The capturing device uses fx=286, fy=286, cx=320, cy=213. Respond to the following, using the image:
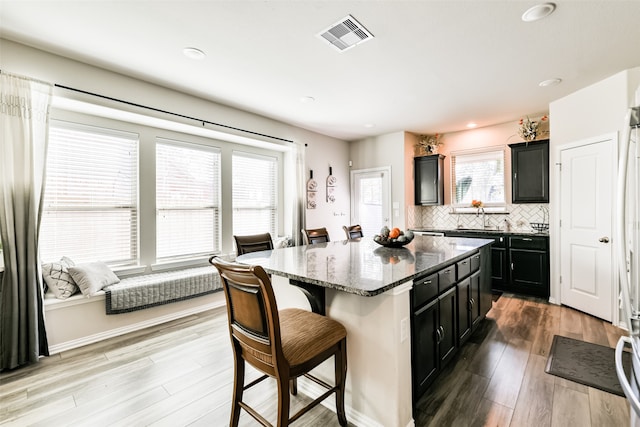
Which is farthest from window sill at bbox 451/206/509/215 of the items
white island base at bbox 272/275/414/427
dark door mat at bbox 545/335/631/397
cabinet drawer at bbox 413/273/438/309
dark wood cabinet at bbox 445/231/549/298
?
white island base at bbox 272/275/414/427

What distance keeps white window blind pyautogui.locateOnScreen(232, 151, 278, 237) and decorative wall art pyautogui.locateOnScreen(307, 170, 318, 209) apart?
1.99 ft

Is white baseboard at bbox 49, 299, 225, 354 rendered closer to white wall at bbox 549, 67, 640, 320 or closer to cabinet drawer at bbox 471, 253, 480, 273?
cabinet drawer at bbox 471, 253, 480, 273

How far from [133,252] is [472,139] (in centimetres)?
586

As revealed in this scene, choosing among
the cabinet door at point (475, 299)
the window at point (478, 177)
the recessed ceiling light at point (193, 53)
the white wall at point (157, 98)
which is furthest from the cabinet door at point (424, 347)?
the window at point (478, 177)

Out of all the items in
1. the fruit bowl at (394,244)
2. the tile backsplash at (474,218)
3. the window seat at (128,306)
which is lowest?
the window seat at (128,306)

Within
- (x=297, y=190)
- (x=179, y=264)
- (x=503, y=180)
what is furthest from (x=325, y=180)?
(x=503, y=180)

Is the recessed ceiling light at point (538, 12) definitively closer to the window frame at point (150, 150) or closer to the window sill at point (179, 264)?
the window frame at point (150, 150)

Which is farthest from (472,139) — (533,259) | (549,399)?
(549,399)

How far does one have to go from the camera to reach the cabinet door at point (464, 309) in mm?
2396

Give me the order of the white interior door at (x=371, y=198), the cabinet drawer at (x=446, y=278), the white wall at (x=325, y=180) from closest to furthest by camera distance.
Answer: the cabinet drawer at (x=446, y=278) < the white wall at (x=325, y=180) < the white interior door at (x=371, y=198)

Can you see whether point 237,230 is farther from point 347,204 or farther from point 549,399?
point 549,399

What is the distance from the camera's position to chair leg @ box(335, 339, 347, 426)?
169 cm

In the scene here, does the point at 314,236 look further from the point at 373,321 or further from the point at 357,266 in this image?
the point at 373,321

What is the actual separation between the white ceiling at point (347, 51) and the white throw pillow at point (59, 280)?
2079 mm
